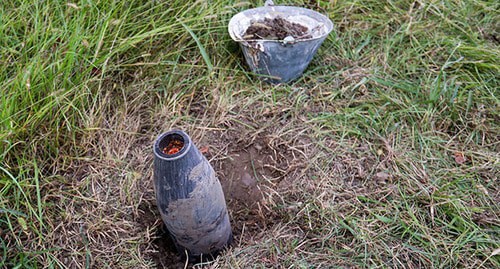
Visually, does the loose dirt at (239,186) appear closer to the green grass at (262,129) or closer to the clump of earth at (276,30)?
the green grass at (262,129)

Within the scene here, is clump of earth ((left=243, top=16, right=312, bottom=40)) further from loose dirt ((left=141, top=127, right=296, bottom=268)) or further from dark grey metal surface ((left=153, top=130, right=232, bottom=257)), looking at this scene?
dark grey metal surface ((left=153, top=130, right=232, bottom=257))

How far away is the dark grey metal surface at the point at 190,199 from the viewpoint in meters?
1.40

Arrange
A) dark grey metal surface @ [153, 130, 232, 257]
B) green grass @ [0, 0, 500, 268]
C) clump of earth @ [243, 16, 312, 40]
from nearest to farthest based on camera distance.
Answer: dark grey metal surface @ [153, 130, 232, 257], green grass @ [0, 0, 500, 268], clump of earth @ [243, 16, 312, 40]

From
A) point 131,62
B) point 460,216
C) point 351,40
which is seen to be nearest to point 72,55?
point 131,62

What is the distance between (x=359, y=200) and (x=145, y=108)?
1.11m

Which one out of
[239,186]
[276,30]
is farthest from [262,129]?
[276,30]

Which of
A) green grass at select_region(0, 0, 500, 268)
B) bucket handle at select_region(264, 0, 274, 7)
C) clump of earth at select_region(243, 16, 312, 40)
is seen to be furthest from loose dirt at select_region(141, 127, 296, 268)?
bucket handle at select_region(264, 0, 274, 7)

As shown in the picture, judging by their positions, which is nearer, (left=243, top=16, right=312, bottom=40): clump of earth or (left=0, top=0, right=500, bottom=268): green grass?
(left=0, top=0, right=500, bottom=268): green grass

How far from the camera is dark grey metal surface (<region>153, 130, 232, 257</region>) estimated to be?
1.40m

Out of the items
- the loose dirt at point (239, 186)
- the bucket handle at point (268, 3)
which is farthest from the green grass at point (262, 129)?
the bucket handle at point (268, 3)

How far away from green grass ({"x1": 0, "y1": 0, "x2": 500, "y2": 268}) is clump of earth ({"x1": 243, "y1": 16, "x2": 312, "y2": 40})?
17 centimetres

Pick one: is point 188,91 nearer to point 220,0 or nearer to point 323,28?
point 220,0

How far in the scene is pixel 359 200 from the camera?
1.85 meters

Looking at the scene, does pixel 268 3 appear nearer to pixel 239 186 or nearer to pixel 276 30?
pixel 276 30
